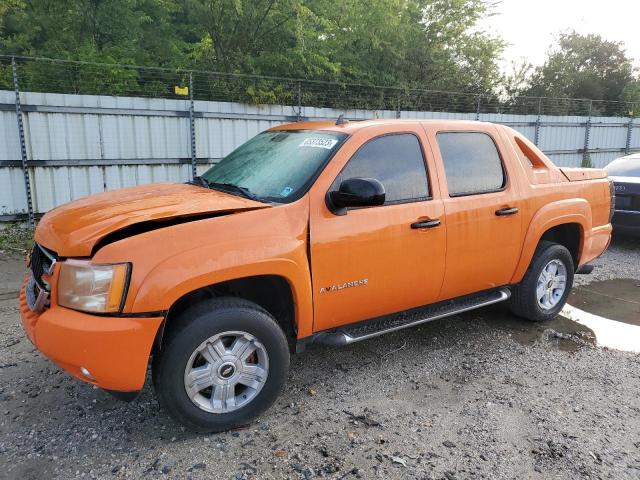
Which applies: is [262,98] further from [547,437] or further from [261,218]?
[547,437]

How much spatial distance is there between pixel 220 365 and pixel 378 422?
1072 millimetres

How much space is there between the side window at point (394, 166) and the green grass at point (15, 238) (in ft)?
19.1

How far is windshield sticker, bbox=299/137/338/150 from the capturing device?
3.56 meters

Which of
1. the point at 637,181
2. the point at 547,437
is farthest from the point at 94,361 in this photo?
the point at 637,181

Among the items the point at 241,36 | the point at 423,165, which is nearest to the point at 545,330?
the point at 423,165

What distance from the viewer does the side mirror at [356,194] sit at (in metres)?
3.18

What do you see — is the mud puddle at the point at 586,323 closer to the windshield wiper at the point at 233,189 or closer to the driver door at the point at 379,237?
the driver door at the point at 379,237

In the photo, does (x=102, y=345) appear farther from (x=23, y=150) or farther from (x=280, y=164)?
(x=23, y=150)

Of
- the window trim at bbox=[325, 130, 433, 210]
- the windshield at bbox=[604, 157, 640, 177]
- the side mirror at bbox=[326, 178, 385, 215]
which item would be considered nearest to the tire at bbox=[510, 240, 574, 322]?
the window trim at bbox=[325, 130, 433, 210]

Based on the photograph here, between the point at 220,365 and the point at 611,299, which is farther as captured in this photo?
the point at 611,299

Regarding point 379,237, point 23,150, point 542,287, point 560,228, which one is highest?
point 23,150

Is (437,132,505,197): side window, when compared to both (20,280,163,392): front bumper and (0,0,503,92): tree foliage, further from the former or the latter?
(0,0,503,92): tree foliage

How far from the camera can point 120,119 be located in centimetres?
839

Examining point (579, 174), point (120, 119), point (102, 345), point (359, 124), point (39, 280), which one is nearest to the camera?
point (102, 345)
